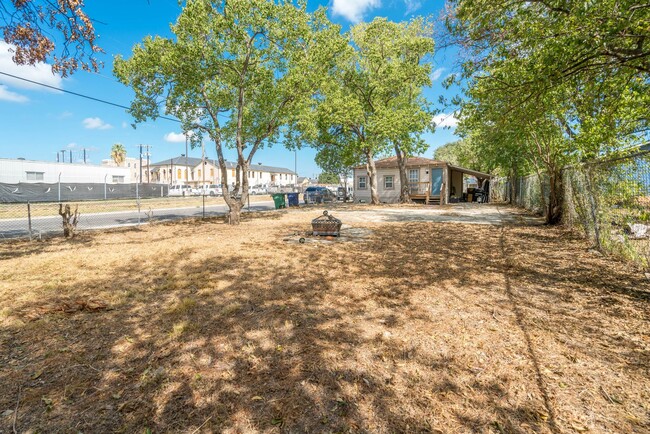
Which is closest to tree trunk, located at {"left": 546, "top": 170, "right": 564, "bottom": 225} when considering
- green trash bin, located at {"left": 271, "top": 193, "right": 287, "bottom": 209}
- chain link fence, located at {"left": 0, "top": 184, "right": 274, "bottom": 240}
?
chain link fence, located at {"left": 0, "top": 184, "right": 274, "bottom": 240}

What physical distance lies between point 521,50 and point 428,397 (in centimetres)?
596

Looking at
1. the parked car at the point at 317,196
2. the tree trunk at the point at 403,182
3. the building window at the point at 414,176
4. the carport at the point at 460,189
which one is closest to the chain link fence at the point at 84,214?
the parked car at the point at 317,196

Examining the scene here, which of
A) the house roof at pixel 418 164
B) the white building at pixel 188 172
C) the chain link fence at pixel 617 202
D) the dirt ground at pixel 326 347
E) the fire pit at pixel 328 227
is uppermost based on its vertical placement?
the white building at pixel 188 172

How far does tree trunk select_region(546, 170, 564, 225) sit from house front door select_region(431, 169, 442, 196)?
14949 mm

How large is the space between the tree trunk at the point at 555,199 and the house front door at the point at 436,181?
14949 mm

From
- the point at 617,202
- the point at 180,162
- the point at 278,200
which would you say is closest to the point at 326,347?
the point at 617,202

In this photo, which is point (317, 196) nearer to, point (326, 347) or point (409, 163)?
point (409, 163)

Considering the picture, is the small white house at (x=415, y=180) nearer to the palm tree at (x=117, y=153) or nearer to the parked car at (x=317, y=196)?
the parked car at (x=317, y=196)

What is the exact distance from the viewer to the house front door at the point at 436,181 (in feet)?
85.8

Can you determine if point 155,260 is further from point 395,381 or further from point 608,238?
point 608,238

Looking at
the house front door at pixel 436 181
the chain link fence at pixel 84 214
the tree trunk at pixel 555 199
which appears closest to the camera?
the tree trunk at pixel 555 199

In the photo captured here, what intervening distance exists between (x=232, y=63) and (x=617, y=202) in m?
11.9

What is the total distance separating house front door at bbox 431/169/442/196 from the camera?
85.8ft

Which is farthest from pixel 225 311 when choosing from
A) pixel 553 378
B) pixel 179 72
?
pixel 179 72
